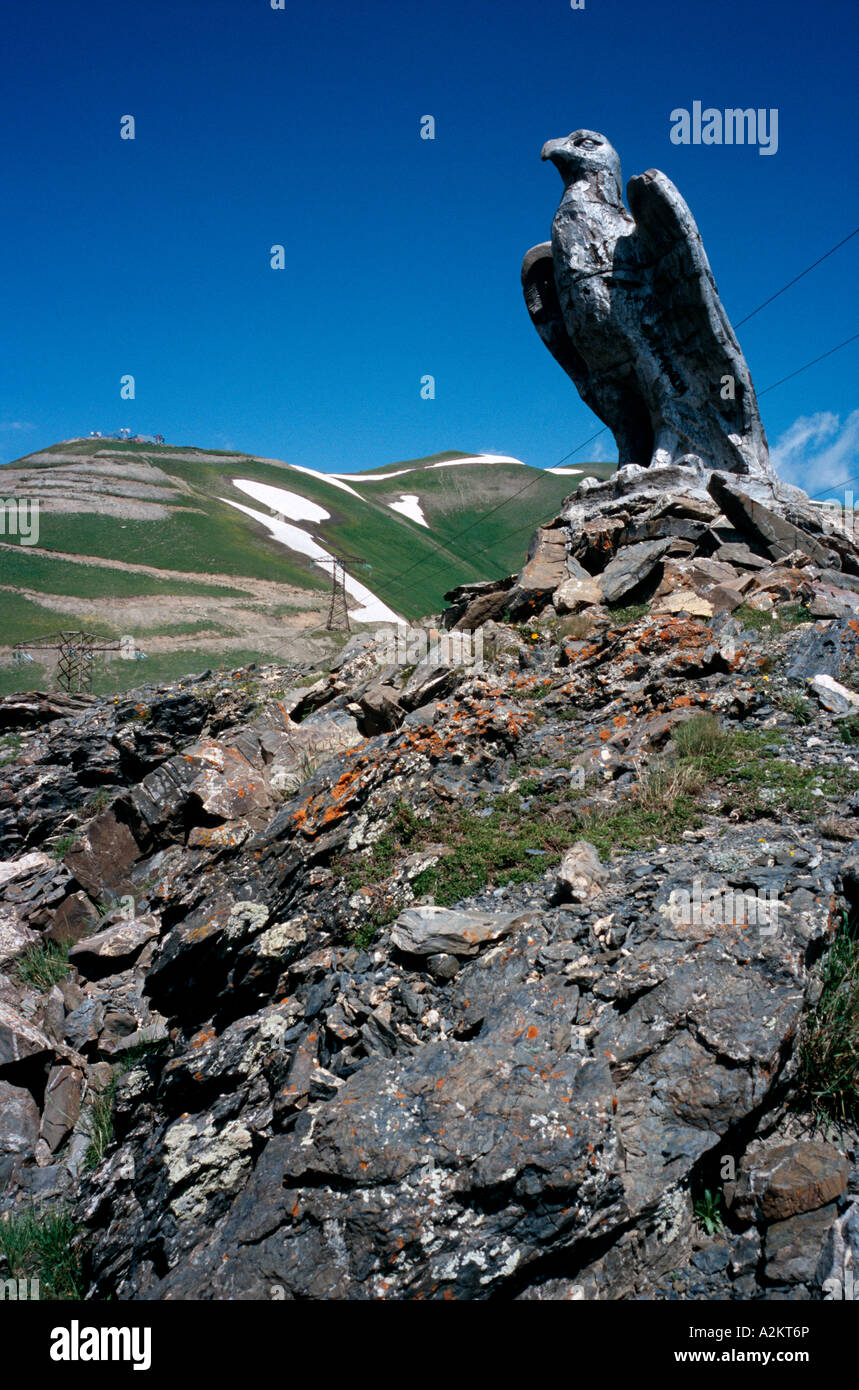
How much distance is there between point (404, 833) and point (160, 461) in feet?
301

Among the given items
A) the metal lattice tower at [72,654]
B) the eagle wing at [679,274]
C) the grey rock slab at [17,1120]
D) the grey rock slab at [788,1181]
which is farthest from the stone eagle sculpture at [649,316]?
the metal lattice tower at [72,654]

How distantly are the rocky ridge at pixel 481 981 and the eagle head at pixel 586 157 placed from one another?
11.2 metres

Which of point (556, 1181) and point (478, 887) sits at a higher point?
point (478, 887)

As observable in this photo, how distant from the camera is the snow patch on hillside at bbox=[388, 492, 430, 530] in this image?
104438 mm

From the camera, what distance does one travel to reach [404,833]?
22.2 ft

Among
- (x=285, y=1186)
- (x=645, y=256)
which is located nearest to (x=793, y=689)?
(x=285, y=1186)

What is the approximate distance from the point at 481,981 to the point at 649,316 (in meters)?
16.1

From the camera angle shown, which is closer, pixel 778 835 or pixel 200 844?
pixel 778 835

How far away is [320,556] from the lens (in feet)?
216

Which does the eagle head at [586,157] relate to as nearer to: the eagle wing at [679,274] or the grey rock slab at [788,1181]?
the eagle wing at [679,274]

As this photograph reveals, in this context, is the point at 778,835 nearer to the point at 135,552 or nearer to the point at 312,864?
the point at 312,864

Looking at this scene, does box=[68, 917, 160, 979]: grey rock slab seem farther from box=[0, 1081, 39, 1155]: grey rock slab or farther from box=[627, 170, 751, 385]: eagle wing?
box=[627, 170, 751, 385]: eagle wing

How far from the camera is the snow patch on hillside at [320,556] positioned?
172 ft

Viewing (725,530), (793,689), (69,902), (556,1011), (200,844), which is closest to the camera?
(556,1011)
